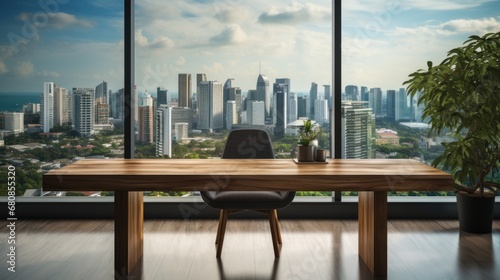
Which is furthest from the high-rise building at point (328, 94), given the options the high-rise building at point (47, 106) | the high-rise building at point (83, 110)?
the high-rise building at point (47, 106)

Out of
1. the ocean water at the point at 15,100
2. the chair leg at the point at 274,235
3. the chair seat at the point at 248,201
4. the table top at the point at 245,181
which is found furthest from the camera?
the ocean water at the point at 15,100

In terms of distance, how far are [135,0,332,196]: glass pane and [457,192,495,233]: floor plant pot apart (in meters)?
1.29

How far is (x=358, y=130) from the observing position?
493 cm

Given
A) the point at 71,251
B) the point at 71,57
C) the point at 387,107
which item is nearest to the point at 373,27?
the point at 387,107

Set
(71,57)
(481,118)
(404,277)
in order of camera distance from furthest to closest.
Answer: (71,57) < (481,118) < (404,277)

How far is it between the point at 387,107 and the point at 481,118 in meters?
0.98

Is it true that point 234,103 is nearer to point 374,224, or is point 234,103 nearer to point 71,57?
point 71,57

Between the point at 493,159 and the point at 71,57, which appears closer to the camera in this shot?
the point at 493,159

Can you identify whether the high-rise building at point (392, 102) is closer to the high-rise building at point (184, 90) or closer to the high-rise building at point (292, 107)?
the high-rise building at point (292, 107)

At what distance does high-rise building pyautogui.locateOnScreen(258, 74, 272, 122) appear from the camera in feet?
16.0

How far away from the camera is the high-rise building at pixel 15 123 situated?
4.82 meters

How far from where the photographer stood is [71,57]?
4852 mm

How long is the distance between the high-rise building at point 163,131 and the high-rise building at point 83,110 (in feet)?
1.89

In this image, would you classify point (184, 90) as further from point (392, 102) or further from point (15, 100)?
point (392, 102)
